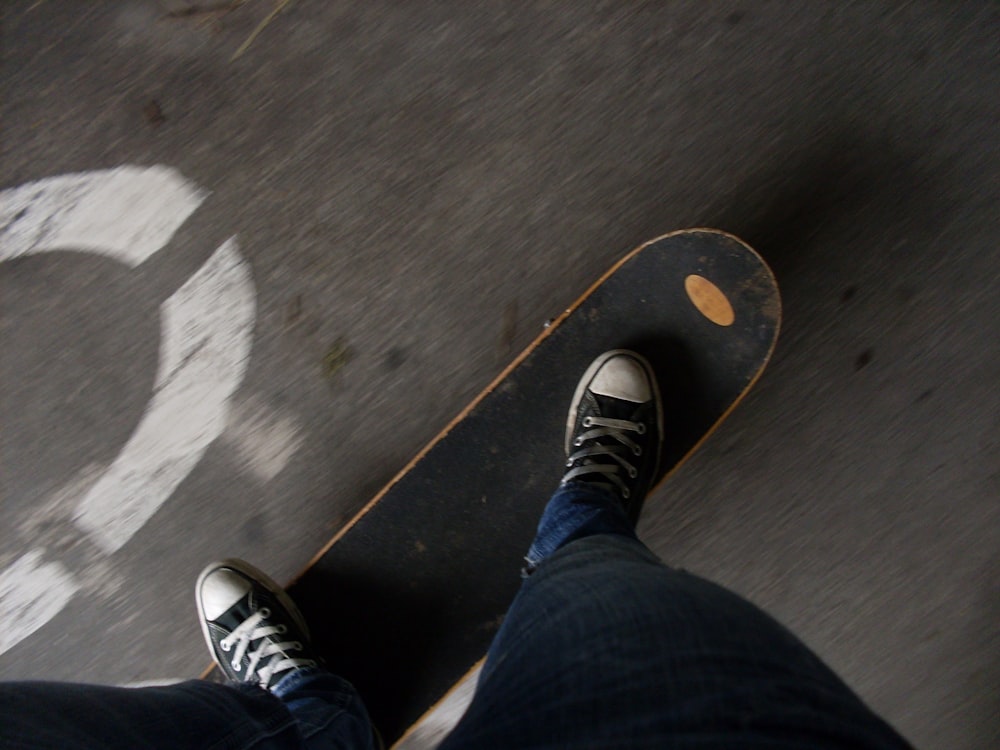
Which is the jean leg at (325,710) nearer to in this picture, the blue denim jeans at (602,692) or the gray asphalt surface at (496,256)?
the blue denim jeans at (602,692)

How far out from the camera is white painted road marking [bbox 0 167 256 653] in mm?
1168

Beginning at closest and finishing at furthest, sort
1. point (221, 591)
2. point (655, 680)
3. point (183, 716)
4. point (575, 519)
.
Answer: point (655, 680) → point (183, 716) → point (575, 519) → point (221, 591)

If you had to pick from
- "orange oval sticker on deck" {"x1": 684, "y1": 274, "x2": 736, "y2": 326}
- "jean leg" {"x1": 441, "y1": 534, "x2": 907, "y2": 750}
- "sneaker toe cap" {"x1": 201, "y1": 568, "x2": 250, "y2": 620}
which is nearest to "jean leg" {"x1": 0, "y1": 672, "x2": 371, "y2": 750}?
"sneaker toe cap" {"x1": 201, "y1": 568, "x2": 250, "y2": 620}

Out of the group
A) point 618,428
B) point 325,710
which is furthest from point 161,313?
point 618,428

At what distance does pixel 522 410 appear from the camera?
1129 millimetres

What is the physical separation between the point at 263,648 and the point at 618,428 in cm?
73

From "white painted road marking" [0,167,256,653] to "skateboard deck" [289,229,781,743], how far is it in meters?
0.34

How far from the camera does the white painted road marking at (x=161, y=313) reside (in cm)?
117

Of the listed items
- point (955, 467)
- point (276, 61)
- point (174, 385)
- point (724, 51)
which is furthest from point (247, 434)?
point (955, 467)

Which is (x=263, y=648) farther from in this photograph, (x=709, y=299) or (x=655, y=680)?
(x=709, y=299)

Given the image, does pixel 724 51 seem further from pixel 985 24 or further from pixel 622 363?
pixel 622 363

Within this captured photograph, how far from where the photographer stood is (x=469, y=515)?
113 centimetres

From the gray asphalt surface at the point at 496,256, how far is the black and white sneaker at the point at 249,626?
67 mm

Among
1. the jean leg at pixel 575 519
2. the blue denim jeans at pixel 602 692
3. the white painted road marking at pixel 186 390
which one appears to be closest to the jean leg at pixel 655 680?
the blue denim jeans at pixel 602 692
